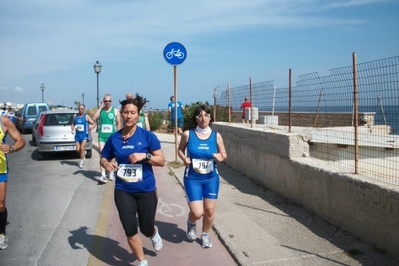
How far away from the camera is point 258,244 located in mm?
5195

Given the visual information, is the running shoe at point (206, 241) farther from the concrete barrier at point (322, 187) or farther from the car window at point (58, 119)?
the car window at point (58, 119)

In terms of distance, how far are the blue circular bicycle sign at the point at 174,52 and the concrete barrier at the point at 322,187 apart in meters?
2.85

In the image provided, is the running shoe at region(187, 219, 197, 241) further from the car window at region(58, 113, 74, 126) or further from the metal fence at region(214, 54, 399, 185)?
the car window at region(58, 113, 74, 126)

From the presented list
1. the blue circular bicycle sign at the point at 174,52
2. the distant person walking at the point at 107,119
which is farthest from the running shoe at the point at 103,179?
the blue circular bicycle sign at the point at 174,52

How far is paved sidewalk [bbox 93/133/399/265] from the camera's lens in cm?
471

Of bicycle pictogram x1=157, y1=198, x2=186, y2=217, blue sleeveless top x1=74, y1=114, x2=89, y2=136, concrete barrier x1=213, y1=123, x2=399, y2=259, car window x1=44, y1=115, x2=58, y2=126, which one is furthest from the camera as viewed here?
car window x1=44, y1=115, x2=58, y2=126

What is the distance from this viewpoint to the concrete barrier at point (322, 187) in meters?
4.60

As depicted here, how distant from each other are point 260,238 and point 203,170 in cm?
122

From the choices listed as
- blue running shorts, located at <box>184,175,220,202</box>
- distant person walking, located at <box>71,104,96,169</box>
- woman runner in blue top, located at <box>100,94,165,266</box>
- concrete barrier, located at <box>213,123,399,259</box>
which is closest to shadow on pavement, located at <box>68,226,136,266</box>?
woman runner in blue top, located at <box>100,94,165,266</box>

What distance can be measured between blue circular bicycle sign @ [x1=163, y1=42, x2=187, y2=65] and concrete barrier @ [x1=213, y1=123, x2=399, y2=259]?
2847mm

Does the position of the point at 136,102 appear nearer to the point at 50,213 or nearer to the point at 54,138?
the point at 50,213

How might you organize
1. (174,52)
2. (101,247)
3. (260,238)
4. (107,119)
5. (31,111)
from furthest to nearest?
(31,111) < (174,52) < (107,119) < (260,238) < (101,247)

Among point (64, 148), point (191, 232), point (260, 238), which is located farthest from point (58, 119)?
point (260, 238)

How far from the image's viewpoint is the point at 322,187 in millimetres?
5914
